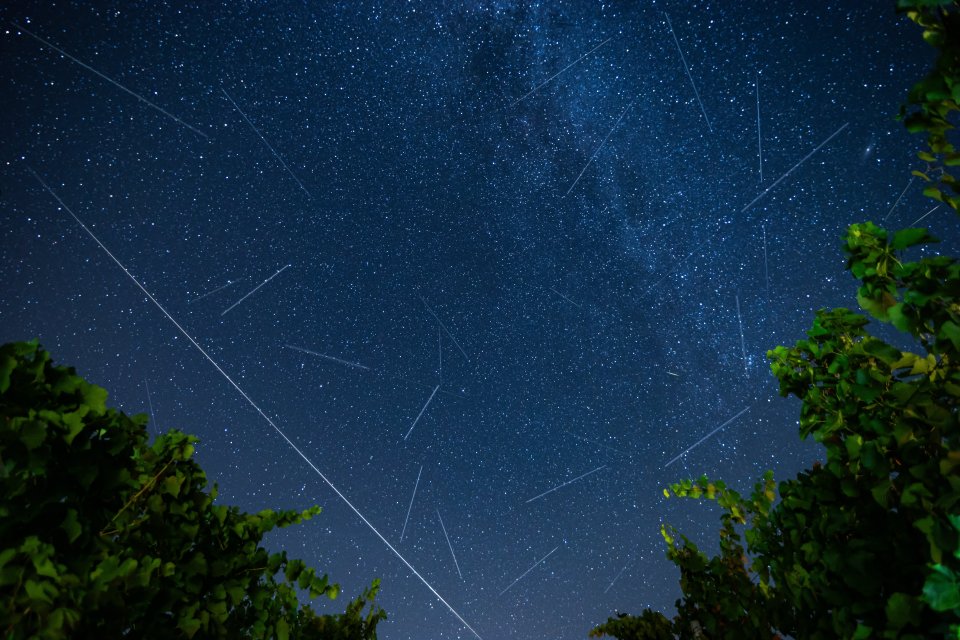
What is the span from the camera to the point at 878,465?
194cm

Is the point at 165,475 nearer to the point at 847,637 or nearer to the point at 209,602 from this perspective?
the point at 209,602

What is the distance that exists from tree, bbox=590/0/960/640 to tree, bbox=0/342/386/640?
2499 millimetres

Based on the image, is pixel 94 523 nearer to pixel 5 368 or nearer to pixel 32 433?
pixel 32 433

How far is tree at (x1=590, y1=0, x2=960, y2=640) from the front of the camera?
1.42 m

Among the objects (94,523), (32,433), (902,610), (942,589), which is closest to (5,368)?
(32,433)

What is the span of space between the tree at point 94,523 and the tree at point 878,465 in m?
2.50

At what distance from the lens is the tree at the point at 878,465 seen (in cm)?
142

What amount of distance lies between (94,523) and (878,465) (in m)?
3.08

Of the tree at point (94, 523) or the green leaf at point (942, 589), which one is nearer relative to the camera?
the green leaf at point (942, 589)

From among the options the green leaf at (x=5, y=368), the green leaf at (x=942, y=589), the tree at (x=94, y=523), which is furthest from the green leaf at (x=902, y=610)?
the green leaf at (x=5, y=368)

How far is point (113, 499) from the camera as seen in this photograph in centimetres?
194

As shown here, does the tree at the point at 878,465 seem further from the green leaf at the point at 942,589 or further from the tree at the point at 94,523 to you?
the tree at the point at 94,523

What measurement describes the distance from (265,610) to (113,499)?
5.10 feet

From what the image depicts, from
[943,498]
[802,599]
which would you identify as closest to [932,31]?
[943,498]
